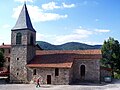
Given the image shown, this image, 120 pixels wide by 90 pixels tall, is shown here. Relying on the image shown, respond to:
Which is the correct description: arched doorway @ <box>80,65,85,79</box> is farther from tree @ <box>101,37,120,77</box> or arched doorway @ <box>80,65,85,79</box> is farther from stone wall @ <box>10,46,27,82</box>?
tree @ <box>101,37,120,77</box>

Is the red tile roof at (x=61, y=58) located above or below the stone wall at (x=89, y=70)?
above

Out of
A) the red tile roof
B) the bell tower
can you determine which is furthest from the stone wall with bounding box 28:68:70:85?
the bell tower

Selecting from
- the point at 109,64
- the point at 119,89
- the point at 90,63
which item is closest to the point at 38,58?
the point at 90,63

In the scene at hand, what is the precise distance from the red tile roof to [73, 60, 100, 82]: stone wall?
76 cm

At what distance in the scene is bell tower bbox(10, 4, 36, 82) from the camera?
41906mm

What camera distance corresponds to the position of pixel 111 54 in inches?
2341

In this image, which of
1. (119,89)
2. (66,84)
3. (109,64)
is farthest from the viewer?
(109,64)

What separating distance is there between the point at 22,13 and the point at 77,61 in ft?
44.5

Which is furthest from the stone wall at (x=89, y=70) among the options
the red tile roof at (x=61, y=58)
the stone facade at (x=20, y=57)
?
the stone facade at (x=20, y=57)

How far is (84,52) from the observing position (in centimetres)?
4291

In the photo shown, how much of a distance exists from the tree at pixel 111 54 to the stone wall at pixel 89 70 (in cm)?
1890

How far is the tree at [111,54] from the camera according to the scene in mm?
58375

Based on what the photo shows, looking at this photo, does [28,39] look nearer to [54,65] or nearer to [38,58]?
[38,58]

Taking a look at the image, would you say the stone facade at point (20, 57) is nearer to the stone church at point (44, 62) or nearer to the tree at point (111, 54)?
the stone church at point (44, 62)
